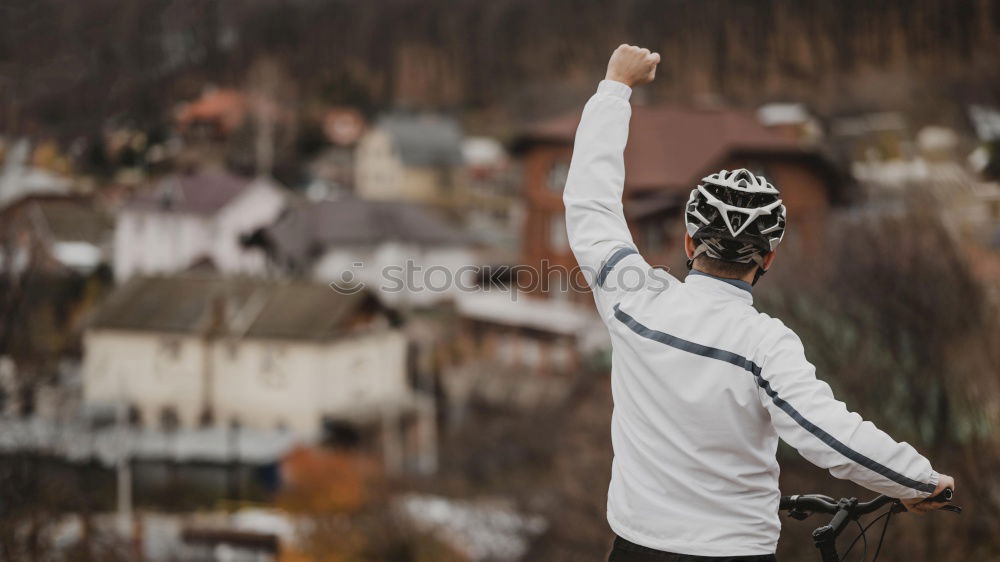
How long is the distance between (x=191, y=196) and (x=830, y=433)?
61.7 feet

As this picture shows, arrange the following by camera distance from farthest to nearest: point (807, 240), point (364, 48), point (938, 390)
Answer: point (364, 48), point (807, 240), point (938, 390)

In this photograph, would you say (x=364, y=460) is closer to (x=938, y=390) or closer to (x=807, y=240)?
(x=807, y=240)

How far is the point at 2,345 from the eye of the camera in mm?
10797

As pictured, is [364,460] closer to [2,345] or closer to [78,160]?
[2,345]

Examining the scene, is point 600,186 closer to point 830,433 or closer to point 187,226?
point 830,433

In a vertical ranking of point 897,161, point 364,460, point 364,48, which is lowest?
point 364,460

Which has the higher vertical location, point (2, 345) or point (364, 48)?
point (364, 48)

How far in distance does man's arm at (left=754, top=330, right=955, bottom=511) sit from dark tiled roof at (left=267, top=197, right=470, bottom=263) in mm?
17539

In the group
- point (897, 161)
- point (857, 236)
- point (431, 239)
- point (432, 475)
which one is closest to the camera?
point (857, 236)

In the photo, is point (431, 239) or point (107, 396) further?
point (431, 239)

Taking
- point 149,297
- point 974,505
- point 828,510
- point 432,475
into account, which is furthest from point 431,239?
point 828,510

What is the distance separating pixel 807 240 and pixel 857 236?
0.99 metres

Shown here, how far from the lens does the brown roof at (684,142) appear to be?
42.8 ft

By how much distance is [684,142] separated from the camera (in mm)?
13984
